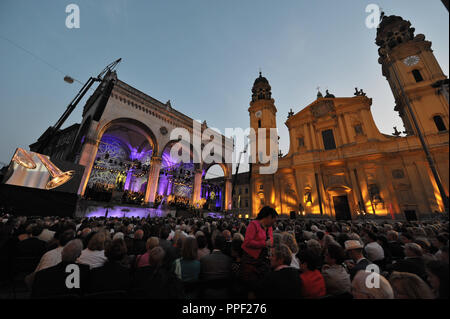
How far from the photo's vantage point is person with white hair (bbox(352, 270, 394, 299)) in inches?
65.3

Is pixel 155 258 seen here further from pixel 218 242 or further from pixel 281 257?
pixel 281 257

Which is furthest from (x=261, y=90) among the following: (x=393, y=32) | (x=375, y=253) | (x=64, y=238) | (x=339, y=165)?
(x=64, y=238)

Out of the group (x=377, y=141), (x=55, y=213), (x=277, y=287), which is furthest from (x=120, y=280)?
(x=377, y=141)

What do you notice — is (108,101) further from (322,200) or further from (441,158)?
(322,200)

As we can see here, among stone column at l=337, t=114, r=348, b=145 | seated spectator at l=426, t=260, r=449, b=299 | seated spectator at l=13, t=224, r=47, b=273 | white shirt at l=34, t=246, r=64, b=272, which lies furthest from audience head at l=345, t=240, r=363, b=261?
stone column at l=337, t=114, r=348, b=145

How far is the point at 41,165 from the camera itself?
13570 mm

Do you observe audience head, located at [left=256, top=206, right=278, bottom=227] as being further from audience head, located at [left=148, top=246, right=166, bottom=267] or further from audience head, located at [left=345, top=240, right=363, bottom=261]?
audience head, located at [left=148, top=246, right=166, bottom=267]

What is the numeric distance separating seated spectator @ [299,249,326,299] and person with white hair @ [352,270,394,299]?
0.35 meters

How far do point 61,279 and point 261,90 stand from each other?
118ft

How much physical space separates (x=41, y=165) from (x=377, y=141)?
31388mm

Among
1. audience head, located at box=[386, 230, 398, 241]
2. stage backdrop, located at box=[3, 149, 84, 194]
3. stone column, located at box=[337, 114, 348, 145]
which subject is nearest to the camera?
audience head, located at box=[386, 230, 398, 241]

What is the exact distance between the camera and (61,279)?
2.25m

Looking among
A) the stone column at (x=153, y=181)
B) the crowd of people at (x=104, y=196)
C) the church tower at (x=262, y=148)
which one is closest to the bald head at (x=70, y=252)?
the crowd of people at (x=104, y=196)
